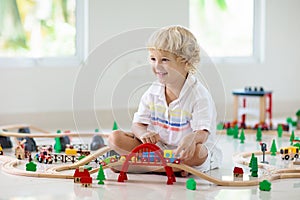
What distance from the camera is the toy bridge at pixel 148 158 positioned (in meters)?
2.10

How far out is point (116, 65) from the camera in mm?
3127

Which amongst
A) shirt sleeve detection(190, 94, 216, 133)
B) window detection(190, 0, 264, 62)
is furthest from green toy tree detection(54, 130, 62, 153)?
window detection(190, 0, 264, 62)

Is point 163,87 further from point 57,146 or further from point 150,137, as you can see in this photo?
point 57,146

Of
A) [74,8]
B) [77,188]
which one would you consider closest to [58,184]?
[77,188]

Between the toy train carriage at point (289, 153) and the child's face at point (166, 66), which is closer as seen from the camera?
the child's face at point (166, 66)

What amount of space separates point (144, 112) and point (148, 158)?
0.22m

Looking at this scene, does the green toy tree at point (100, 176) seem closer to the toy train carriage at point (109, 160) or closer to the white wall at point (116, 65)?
the toy train carriage at point (109, 160)

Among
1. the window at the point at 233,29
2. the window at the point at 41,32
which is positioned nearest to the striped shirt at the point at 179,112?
the window at the point at 41,32

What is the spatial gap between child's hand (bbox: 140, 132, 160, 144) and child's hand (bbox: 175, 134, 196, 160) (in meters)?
0.10

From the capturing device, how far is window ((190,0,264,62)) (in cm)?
413

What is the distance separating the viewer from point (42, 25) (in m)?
3.64

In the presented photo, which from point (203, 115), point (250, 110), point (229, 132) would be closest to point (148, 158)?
point (203, 115)

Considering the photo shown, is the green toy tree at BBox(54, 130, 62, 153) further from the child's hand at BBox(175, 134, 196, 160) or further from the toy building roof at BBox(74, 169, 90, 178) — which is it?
the child's hand at BBox(175, 134, 196, 160)

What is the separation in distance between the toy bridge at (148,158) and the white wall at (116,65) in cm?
101
